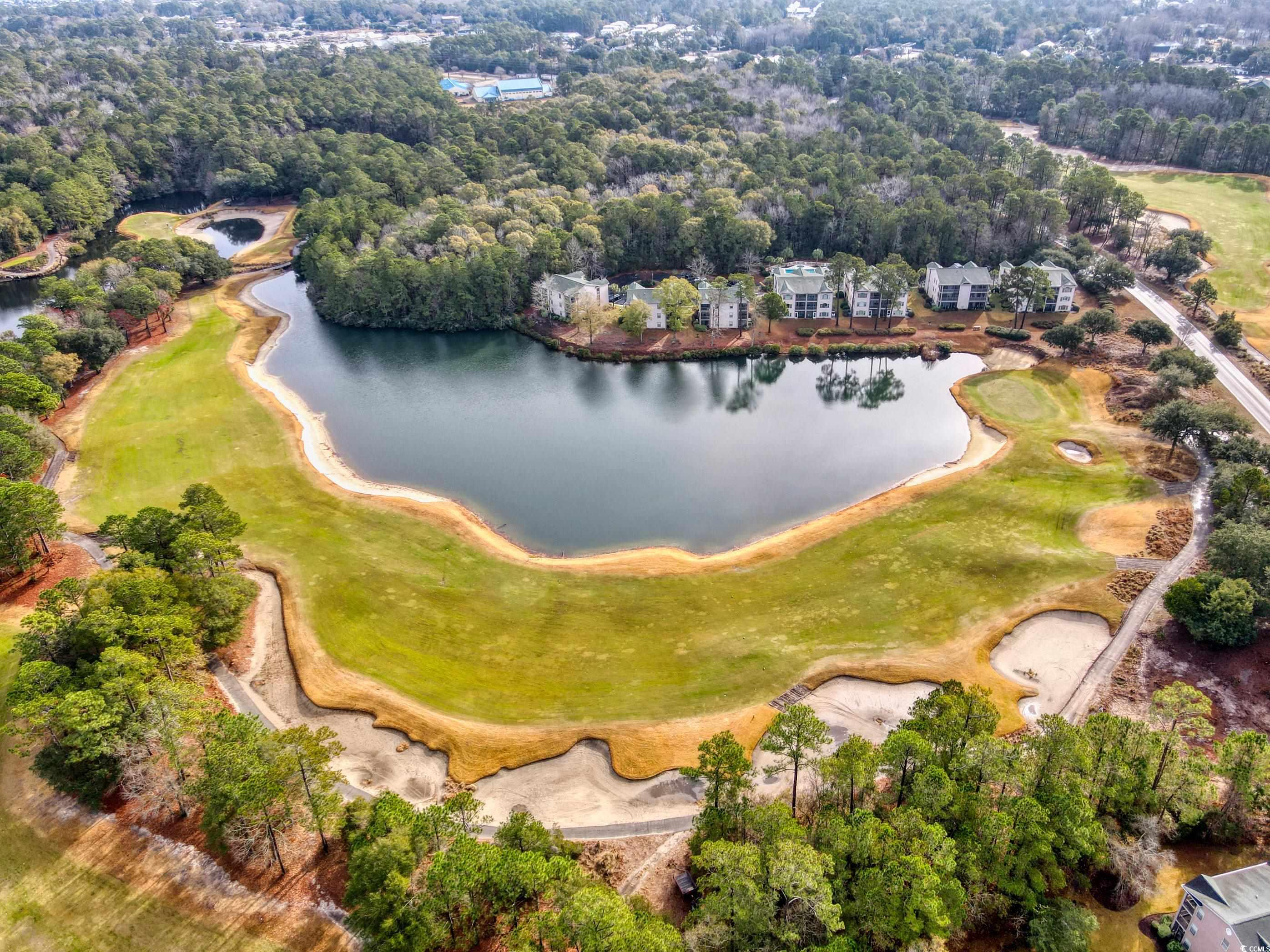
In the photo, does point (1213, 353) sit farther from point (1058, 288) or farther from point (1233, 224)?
point (1233, 224)

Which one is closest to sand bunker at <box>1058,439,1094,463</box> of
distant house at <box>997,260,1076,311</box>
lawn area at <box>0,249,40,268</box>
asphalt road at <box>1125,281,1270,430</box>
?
asphalt road at <box>1125,281,1270,430</box>

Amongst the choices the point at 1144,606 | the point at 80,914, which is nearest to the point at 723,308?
the point at 1144,606

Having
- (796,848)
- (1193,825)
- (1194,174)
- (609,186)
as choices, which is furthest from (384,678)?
(1194,174)

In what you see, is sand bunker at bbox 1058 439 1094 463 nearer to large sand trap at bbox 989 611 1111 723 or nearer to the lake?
large sand trap at bbox 989 611 1111 723

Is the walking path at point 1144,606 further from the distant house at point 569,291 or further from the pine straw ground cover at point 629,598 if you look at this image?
the distant house at point 569,291

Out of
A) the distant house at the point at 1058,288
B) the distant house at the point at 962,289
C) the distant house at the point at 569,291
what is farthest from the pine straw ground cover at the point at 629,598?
the distant house at the point at 569,291

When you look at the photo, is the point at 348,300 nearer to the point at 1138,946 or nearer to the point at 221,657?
the point at 221,657

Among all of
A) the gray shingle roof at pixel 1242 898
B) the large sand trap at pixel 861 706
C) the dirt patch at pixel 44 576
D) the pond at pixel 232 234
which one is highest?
the pond at pixel 232 234
